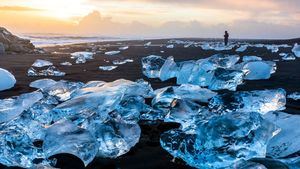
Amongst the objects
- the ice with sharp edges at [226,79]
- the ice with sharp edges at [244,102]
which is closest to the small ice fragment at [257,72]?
the ice with sharp edges at [226,79]

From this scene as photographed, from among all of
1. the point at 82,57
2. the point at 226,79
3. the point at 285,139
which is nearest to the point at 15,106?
the point at 285,139

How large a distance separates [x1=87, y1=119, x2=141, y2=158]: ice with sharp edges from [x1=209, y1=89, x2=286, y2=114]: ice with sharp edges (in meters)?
1.15

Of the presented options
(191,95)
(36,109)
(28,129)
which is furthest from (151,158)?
(191,95)

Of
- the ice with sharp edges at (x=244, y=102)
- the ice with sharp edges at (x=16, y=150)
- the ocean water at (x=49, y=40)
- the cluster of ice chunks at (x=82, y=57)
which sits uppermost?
the ice with sharp edges at (x=244, y=102)

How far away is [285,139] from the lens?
3.21 metres

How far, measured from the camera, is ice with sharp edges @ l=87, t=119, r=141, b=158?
3.22 m

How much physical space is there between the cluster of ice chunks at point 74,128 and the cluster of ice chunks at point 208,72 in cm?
222

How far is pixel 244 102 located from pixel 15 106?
292 centimetres

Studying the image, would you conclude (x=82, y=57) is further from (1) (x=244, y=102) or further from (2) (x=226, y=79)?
(1) (x=244, y=102)

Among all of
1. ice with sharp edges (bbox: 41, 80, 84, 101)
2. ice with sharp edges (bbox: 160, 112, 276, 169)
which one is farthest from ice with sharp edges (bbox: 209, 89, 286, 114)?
ice with sharp edges (bbox: 41, 80, 84, 101)

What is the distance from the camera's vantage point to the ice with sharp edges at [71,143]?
120 inches

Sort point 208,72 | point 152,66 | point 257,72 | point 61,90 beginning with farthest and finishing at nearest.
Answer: point 152,66, point 257,72, point 208,72, point 61,90

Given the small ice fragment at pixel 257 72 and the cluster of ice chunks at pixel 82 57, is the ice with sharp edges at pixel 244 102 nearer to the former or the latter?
the small ice fragment at pixel 257 72

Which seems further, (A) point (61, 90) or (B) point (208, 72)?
(B) point (208, 72)
